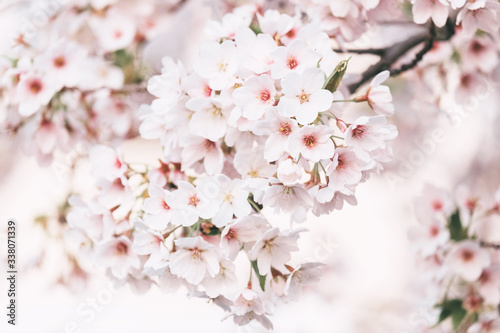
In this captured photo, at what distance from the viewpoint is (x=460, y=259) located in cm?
121

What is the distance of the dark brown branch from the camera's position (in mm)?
1054

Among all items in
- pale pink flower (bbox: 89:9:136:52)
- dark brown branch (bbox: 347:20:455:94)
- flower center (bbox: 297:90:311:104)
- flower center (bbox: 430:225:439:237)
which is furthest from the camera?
pale pink flower (bbox: 89:9:136:52)

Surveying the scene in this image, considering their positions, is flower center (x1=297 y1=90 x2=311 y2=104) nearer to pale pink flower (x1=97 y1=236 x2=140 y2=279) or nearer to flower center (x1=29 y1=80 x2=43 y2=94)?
pale pink flower (x1=97 y1=236 x2=140 y2=279)

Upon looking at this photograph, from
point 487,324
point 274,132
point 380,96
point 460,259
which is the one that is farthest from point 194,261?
point 487,324

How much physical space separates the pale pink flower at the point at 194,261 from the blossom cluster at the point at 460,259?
0.61 metres

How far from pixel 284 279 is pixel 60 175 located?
0.88 metres

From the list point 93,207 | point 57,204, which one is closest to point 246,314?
point 93,207

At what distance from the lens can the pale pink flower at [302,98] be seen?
29.6 inches

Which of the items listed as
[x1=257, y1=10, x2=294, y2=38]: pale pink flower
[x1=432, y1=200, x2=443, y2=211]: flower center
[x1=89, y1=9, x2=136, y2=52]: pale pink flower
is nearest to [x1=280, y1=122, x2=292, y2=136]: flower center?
[x1=257, y1=10, x2=294, y2=38]: pale pink flower

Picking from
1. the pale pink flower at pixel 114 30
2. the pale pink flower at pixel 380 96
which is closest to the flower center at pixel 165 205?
the pale pink flower at pixel 380 96

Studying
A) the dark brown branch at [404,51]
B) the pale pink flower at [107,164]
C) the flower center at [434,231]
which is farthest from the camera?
Answer: the flower center at [434,231]

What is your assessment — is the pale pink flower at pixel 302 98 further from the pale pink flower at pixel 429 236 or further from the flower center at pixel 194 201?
the pale pink flower at pixel 429 236

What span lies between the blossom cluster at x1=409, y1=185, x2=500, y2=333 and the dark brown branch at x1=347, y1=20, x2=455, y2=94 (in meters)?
0.35

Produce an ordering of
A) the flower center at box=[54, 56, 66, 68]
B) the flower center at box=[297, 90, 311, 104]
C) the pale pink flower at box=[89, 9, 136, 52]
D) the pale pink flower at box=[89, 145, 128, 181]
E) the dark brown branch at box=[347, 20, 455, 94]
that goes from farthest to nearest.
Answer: the pale pink flower at box=[89, 9, 136, 52]
the flower center at box=[54, 56, 66, 68]
the dark brown branch at box=[347, 20, 455, 94]
the pale pink flower at box=[89, 145, 128, 181]
the flower center at box=[297, 90, 311, 104]
